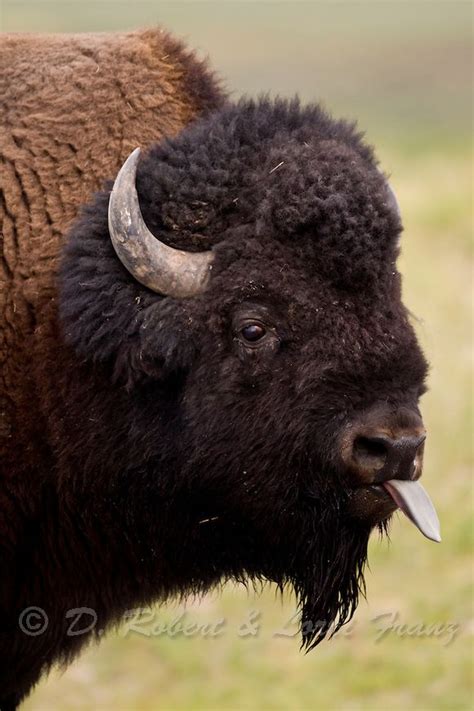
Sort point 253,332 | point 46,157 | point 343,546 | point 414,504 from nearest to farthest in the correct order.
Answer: point 414,504 < point 253,332 < point 343,546 < point 46,157

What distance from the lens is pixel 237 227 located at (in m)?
4.35

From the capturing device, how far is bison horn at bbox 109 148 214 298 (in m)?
4.30

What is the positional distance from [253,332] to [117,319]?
0.46 meters

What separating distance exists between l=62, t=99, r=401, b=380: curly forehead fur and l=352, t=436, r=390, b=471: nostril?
489 mm

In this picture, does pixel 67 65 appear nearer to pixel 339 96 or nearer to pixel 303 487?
pixel 303 487

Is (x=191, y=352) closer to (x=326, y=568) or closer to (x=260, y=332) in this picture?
(x=260, y=332)

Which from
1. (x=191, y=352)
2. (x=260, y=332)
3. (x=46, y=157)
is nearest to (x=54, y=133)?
(x=46, y=157)

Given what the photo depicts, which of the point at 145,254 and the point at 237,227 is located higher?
the point at 237,227

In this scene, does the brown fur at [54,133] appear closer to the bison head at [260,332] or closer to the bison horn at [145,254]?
the bison head at [260,332]

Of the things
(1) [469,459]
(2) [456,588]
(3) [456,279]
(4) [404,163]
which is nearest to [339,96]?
(4) [404,163]

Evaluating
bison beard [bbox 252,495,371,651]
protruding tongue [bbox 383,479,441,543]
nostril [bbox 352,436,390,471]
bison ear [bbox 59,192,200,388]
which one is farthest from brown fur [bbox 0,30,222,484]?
→ protruding tongue [bbox 383,479,441,543]

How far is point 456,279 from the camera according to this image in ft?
48.7

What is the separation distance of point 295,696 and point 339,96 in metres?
26.3

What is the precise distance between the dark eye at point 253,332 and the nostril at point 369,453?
1.54 feet
